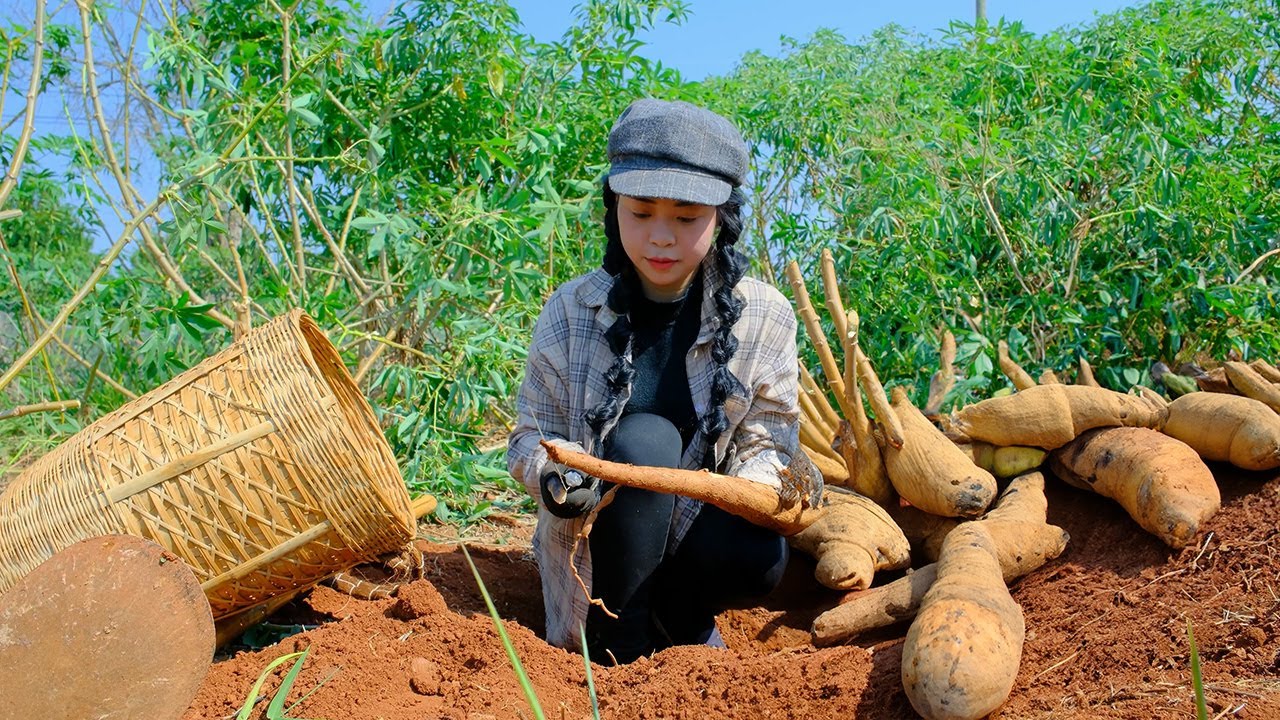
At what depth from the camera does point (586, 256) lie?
370 cm

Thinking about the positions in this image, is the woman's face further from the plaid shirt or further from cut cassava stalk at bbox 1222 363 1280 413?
cut cassava stalk at bbox 1222 363 1280 413

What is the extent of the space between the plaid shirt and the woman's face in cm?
13

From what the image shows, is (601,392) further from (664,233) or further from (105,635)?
(105,635)

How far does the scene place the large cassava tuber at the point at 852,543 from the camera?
7.13ft

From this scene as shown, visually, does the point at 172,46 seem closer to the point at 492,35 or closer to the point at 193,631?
the point at 492,35

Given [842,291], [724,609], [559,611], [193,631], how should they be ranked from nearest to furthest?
[193,631], [559,611], [724,609], [842,291]

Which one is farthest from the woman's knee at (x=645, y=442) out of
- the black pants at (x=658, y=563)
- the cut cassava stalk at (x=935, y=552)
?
the cut cassava stalk at (x=935, y=552)

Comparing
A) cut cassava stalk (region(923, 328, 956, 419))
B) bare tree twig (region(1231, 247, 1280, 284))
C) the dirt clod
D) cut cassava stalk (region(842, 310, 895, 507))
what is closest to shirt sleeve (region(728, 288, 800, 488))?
cut cassava stalk (region(842, 310, 895, 507))

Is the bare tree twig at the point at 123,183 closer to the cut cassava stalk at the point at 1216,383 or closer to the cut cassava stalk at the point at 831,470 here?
the cut cassava stalk at the point at 831,470

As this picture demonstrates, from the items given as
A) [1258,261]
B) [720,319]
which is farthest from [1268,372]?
[720,319]

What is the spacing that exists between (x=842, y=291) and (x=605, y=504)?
184 centimetres

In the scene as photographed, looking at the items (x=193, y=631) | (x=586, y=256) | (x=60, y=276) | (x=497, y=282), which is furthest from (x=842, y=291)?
(x=60, y=276)

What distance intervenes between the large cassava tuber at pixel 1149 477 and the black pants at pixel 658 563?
0.73 metres

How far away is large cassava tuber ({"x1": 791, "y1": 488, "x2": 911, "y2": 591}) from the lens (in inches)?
85.6
